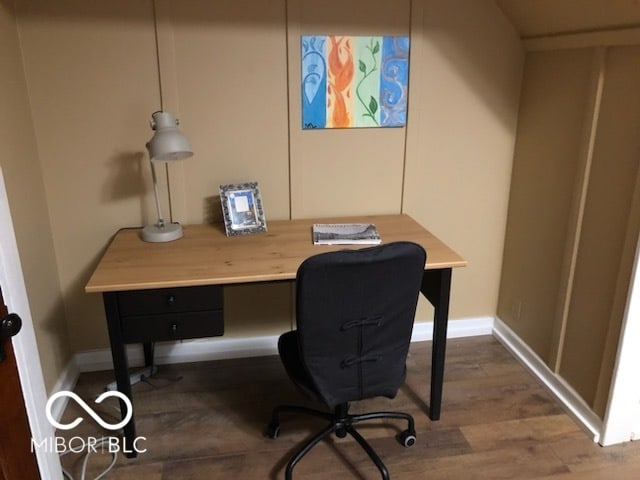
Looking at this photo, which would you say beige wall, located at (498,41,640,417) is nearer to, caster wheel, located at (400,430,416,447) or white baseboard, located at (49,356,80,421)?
caster wheel, located at (400,430,416,447)

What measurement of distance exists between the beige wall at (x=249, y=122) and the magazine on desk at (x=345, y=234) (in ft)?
0.80

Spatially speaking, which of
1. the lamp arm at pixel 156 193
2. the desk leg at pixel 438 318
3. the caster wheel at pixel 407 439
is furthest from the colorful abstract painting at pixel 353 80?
the caster wheel at pixel 407 439

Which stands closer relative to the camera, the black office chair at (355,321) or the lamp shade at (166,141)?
the black office chair at (355,321)

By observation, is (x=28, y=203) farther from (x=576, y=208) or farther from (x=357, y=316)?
(x=576, y=208)

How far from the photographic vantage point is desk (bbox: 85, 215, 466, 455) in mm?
1892

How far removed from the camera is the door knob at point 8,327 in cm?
115

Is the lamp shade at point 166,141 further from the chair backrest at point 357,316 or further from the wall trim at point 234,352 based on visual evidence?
the wall trim at point 234,352

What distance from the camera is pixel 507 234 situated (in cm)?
287

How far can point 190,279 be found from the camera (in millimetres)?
1890

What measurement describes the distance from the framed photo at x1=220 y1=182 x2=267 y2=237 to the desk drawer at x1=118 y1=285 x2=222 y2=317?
473mm

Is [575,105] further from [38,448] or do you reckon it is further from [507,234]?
[38,448]

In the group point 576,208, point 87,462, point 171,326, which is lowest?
point 87,462

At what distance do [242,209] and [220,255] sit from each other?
35 cm

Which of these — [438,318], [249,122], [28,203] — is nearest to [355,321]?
[438,318]
